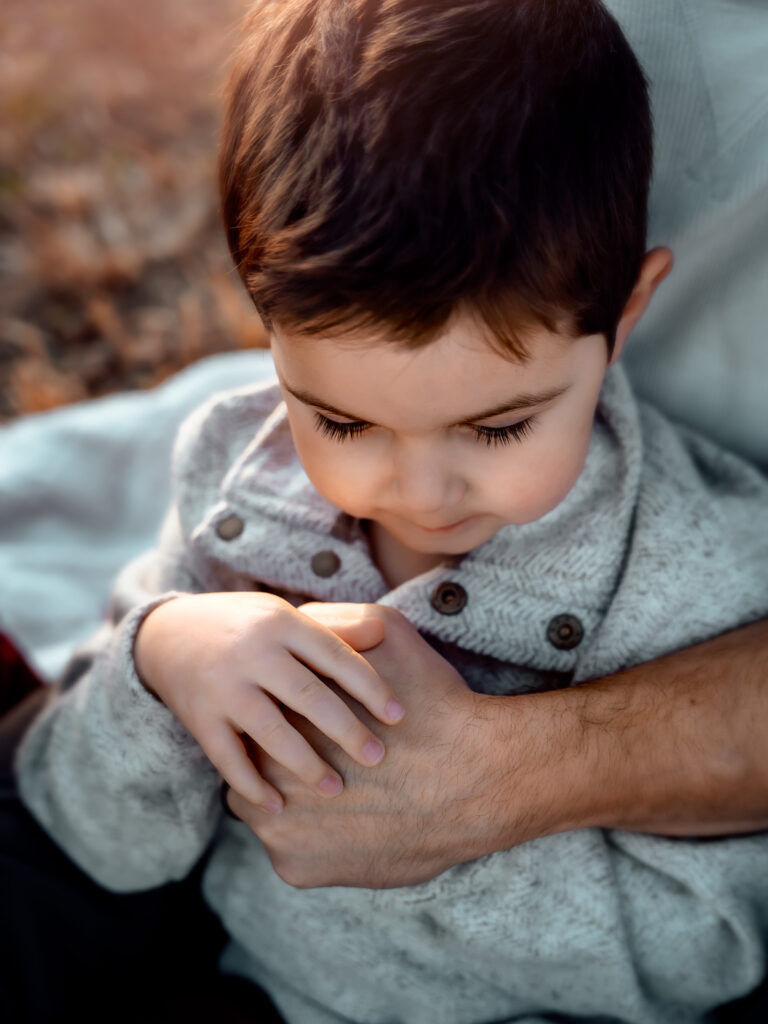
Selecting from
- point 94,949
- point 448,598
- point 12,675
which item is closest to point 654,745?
point 448,598

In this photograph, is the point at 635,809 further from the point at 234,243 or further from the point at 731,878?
the point at 234,243

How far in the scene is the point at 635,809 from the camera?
989 millimetres

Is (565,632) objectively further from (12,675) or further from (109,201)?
(109,201)

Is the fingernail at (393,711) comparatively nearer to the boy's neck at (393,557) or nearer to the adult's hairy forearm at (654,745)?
the adult's hairy forearm at (654,745)

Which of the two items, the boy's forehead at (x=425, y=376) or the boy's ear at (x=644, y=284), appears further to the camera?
the boy's ear at (x=644, y=284)

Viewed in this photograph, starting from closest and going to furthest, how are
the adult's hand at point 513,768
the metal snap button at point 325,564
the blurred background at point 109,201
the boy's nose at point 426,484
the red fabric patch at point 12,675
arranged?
the boy's nose at point 426,484 < the adult's hand at point 513,768 < the metal snap button at point 325,564 < the red fabric patch at point 12,675 < the blurred background at point 109,201

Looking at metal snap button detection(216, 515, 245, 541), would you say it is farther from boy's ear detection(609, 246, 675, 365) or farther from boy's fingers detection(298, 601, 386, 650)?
boy's ear detection(609, 246, 675, 365)

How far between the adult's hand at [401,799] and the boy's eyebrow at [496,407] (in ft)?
0.74

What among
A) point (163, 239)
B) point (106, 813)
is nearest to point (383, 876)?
point (106, 813)

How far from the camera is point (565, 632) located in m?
1.04

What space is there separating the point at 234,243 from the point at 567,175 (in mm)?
317

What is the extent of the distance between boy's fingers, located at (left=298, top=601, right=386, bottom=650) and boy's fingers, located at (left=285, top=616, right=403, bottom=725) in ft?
0.07

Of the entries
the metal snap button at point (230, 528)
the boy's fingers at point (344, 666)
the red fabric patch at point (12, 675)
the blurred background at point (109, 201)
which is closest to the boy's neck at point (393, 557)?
the metal snap button at point (230, 528)

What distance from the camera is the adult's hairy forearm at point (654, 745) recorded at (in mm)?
964
